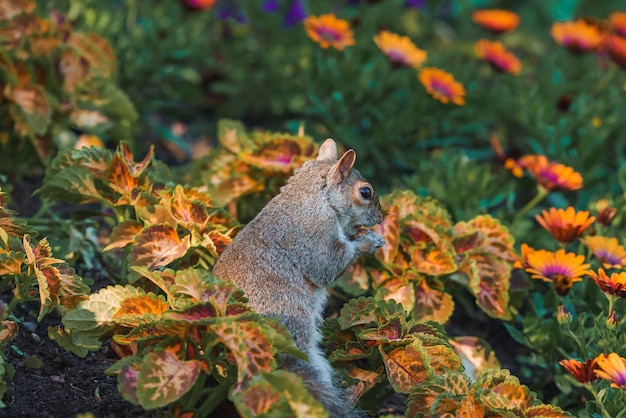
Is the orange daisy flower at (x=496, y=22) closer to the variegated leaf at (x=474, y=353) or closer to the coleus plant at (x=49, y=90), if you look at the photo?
the coleus plant at (x=49, y=90)

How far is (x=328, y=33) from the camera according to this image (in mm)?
5633

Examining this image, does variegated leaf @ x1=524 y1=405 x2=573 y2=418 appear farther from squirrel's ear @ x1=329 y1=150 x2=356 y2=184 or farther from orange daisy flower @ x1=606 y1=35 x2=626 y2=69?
orange daisy flower @ x1=606 y1=35 x2=626 y2=69

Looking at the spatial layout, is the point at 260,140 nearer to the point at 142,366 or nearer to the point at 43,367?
the point at 43,367

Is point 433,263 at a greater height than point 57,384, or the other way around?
point 57,384

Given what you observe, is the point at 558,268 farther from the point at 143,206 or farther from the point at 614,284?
the point at 143,206

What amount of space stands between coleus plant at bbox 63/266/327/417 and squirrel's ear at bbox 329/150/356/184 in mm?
864

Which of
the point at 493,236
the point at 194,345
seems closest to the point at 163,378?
the point at 194,345

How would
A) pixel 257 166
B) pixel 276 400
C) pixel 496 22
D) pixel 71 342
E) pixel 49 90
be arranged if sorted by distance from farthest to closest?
1. pixel 496 22
2. pixel 49 90
3. pixel 257 166
4. pixel 71 342
5. pixel 276 400

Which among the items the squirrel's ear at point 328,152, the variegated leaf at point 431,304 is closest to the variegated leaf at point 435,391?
the variegated leaf at point 431,304

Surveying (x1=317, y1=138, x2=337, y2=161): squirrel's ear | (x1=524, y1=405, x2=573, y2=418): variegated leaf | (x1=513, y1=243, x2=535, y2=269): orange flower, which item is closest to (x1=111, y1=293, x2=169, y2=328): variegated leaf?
(x1=317, y1=138, x2=337, y2=161): squirrel's ear

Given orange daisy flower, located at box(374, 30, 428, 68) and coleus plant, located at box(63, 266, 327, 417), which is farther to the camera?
orange daisy flower, located at box(374, 30, 428, 68)

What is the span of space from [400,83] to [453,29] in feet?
9.82

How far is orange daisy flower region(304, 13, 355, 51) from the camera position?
5.55 meters

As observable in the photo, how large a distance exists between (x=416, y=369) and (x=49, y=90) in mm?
2948
